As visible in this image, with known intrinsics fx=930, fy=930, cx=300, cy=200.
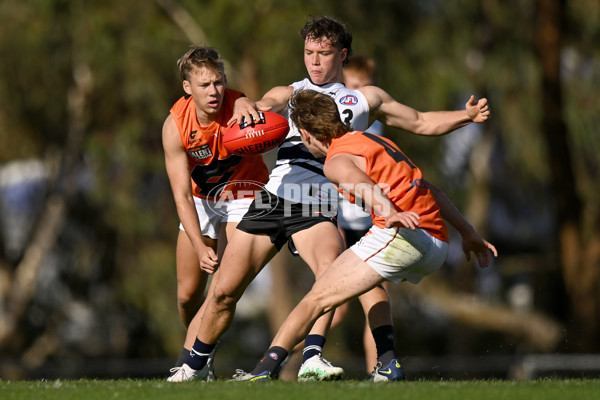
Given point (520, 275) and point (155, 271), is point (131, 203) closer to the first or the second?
point (155, 271)

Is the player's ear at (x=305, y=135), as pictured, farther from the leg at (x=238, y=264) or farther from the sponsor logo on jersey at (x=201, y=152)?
the sponsor logo on jersey at (x=201, y=152)

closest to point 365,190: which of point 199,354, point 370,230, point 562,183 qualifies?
point 370,230

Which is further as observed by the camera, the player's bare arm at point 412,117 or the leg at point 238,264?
the player's bare arm at point 412,117

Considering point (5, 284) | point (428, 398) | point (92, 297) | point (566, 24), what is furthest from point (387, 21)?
point (428, 398)

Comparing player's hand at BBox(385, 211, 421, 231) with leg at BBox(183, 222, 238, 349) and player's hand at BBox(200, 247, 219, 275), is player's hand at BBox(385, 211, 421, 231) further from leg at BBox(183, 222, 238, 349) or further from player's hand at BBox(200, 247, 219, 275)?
leg at BBox(183, 222, 238, 349)

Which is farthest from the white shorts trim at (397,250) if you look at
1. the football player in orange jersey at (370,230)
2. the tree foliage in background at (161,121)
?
the tree foliage in background at (161,121)

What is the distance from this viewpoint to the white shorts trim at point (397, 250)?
5.16 meters

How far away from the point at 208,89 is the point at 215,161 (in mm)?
535

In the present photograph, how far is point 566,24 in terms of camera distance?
676 inches

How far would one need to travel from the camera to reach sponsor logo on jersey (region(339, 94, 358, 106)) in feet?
19.2

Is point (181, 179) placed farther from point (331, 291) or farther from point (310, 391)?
→ point (310, 391)

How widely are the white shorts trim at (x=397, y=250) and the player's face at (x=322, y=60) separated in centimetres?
126

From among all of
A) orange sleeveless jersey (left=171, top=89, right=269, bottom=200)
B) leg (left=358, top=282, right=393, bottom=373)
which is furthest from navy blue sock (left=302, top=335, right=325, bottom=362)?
orange sleeveless jersey (left=171, top=89, right=269, bottom=200)

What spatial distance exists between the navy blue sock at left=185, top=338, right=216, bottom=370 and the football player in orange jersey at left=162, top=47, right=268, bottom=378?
0.52 ft
